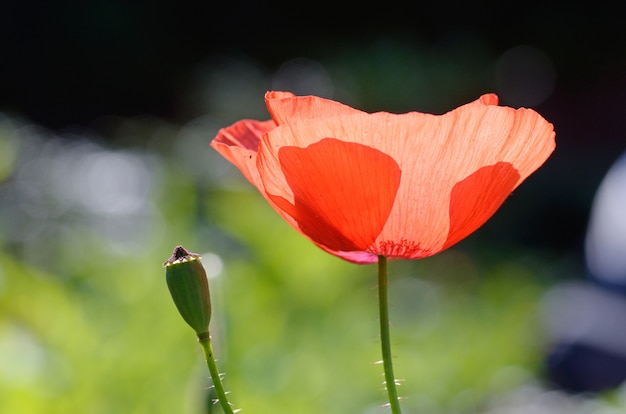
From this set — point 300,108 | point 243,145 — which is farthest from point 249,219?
point 300,108

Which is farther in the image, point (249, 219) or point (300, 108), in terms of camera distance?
point (249, 219)

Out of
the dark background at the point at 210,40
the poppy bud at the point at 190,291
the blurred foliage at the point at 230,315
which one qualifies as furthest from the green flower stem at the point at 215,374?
the dark background at the point at 210,40

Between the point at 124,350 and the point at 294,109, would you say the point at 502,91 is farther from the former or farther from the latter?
the point at 294,109

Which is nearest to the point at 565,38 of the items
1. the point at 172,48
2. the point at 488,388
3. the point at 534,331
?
the point at 172,48

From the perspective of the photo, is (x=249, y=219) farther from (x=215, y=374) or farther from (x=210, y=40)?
(x=210, y=40)

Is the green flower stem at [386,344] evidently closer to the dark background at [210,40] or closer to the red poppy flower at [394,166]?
the red poppy flower at [394,166]
